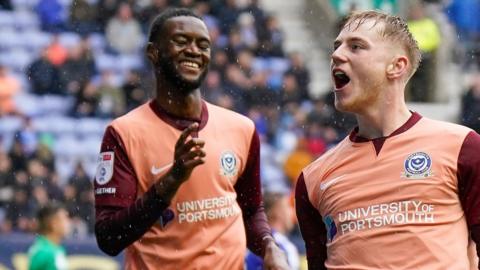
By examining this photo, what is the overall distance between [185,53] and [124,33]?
11456 mm

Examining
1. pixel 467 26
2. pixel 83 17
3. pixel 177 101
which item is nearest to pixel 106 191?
pixel 177 101

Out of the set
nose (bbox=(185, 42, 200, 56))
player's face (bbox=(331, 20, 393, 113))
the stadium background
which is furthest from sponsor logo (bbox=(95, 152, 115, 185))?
the stadium background

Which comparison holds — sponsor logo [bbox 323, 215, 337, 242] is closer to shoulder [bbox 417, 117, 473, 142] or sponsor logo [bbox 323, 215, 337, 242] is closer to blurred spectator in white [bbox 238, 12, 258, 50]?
shoulder [bbox 417, 117, 473, 142]

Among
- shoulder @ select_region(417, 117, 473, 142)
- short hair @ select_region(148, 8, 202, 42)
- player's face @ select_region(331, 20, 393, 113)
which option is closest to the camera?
shoulder @ select_region(417, 117, 473, 142)

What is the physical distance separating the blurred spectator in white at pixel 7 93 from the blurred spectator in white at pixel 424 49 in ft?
16.2

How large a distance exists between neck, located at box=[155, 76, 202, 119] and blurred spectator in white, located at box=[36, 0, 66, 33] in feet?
37.5

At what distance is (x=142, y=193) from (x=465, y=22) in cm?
1238

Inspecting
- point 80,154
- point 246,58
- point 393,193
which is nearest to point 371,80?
point 393,193

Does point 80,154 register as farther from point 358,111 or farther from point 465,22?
point 358,111

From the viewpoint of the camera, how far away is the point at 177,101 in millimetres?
6520

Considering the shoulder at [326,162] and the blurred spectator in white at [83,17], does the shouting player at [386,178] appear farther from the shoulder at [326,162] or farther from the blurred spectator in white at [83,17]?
the blurred spectator in white at [83,17]

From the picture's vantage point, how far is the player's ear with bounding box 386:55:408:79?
17.7ft

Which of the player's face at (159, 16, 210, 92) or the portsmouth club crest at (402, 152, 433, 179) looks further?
the player's face at (159, 16, 210, 92)

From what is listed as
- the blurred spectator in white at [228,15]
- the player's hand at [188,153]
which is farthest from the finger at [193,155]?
the blurred spectator in white at [228,15]
